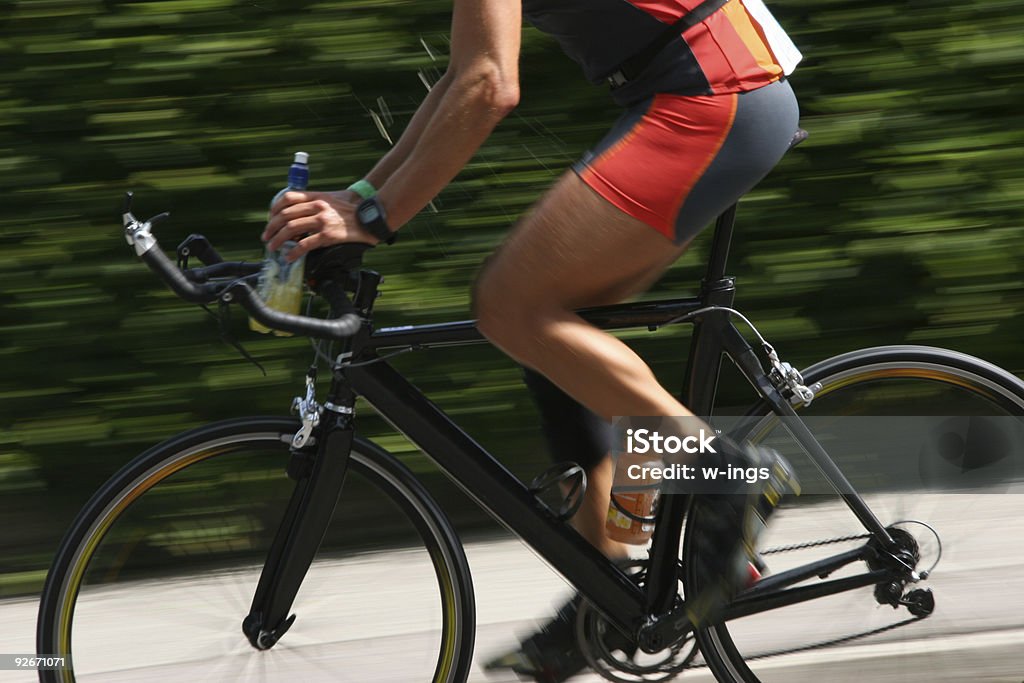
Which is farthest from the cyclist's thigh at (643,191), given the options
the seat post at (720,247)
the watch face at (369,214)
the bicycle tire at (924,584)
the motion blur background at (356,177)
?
the motion blur background at (356,177)

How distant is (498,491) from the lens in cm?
244

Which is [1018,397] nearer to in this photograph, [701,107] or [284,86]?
[701,107]

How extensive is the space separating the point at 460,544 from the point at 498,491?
15cm

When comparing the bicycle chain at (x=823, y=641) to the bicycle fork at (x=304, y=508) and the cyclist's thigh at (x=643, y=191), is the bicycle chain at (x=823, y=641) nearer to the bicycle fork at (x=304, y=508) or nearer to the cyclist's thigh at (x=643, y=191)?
the cyclist's thigh at (x=643, y=191)

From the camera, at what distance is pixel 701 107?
7.09 feet

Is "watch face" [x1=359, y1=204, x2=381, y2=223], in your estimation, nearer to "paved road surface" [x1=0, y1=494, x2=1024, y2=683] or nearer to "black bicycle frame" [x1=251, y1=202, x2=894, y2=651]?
"black bicycle frame" [x1=251, y1=202, x2=894, y2=651]

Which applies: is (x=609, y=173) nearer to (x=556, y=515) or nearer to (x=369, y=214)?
(x=369, y=214)

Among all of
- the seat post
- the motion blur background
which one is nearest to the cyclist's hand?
the seat post

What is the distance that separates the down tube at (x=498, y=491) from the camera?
241 centimetres

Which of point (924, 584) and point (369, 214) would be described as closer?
point (369, 214)

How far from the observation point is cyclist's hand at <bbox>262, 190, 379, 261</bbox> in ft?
7.02

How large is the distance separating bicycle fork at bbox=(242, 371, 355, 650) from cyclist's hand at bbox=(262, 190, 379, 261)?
12.6 inches

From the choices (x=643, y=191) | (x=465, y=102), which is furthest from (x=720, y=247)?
(x=465, y=102)

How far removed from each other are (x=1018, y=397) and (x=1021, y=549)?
1.33ft
